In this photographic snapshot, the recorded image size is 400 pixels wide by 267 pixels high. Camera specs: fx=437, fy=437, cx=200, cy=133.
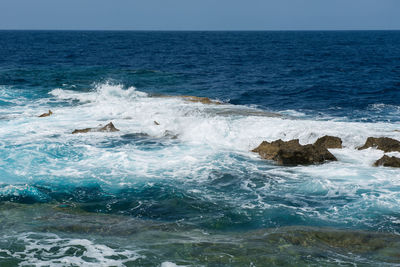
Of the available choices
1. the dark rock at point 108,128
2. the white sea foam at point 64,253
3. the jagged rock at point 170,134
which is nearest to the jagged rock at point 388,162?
the jagged rock at point 170,134

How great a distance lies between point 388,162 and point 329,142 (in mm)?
2309

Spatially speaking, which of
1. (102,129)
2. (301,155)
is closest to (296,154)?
(301,155)

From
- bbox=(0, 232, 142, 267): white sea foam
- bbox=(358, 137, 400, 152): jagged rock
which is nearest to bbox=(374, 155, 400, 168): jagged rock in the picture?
bbox=(358, 137, 400, 152): jagged rock

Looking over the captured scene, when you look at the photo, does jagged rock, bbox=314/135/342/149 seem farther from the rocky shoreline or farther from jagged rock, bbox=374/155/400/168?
jagged rock, bbox=374/155/400/168

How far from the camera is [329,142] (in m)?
13.9

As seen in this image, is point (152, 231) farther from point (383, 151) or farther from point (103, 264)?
point (383, 151)

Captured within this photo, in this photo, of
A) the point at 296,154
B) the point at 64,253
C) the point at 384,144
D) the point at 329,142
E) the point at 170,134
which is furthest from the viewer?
the point at 170,134

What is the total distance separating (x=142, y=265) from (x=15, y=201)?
449cm

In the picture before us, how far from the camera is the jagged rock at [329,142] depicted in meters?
13.8

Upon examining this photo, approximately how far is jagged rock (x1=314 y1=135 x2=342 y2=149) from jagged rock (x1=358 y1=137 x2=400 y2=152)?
0.67 meters

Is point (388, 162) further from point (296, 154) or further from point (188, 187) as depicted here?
point (188, 187)

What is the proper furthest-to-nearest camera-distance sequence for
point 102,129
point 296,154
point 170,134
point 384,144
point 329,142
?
1. point 102,129
2. point 170,134
3. point 329,142
4. point 384,144
5. point 296,154

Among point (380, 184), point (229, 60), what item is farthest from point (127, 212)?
point (229, 60)

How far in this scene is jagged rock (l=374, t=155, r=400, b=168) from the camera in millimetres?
11792
